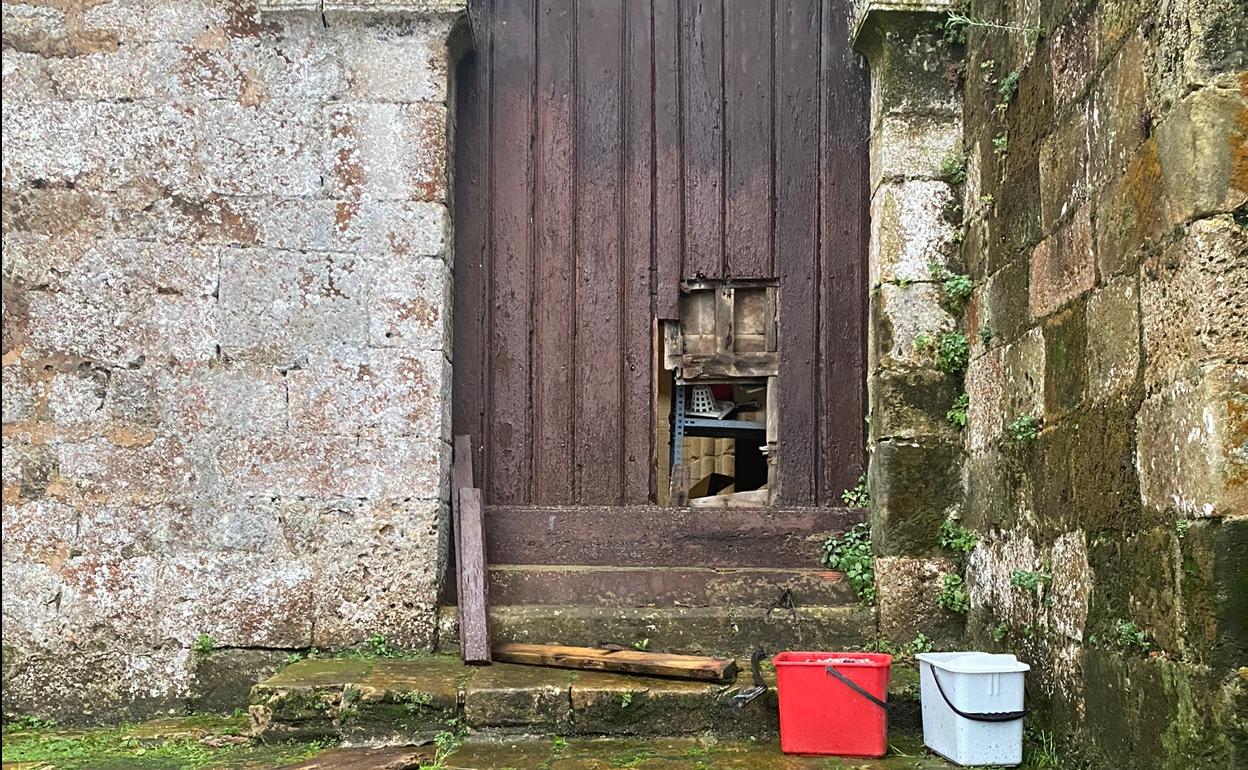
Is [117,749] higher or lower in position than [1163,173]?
lower

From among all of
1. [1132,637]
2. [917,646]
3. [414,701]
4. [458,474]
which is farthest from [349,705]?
[1132,637]

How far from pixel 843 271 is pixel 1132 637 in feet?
7.21

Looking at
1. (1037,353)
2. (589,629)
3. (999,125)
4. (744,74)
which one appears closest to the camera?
(1037,353)

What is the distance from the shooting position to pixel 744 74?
15.7 feet

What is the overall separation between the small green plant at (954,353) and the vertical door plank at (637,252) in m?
1.20

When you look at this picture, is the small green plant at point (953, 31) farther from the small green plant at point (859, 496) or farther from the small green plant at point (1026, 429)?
the small green plant at point (859, 496)

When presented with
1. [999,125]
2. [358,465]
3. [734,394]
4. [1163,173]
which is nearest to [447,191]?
[358,465]

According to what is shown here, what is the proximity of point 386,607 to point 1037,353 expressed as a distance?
101 inches

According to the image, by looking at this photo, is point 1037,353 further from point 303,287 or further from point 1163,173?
point 303,287

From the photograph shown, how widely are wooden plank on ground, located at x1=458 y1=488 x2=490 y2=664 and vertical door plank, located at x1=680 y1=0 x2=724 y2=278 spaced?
1335 mm

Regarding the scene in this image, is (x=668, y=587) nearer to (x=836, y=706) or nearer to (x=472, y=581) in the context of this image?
(x=472, y=581)

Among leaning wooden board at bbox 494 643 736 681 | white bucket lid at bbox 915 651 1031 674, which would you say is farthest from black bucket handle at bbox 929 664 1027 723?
leaning wooden board at bbox 494 643 736 681

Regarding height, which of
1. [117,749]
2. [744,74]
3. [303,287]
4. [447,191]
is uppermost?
[744,74]

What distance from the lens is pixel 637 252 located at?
4754mm
